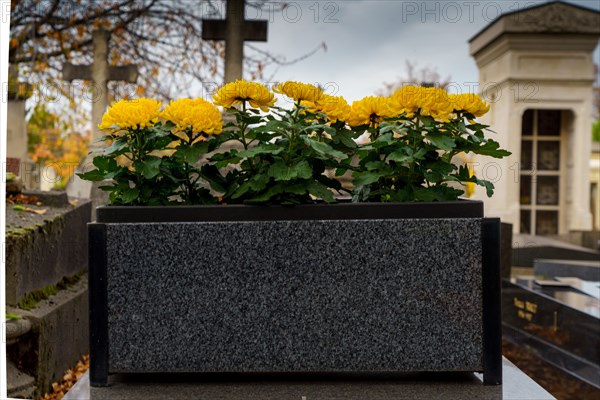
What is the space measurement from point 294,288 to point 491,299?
57cm

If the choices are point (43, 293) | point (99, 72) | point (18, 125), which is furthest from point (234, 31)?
point (18, 125)

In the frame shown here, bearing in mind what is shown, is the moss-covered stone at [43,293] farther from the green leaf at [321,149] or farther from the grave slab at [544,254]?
the grave slab at [544,254]

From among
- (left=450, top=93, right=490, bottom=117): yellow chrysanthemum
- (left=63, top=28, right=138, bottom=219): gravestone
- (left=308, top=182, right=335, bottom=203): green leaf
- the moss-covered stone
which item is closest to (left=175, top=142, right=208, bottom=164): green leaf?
(left=308, top=182, right=335, bottom=203): green leaf

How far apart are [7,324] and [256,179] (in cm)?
199

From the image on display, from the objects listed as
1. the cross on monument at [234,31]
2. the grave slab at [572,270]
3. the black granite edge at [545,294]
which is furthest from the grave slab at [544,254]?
the cross on monument at [234,31]

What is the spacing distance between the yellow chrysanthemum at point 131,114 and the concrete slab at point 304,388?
77 cm

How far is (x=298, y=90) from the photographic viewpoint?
1.83m

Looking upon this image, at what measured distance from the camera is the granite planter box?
67.4 inches

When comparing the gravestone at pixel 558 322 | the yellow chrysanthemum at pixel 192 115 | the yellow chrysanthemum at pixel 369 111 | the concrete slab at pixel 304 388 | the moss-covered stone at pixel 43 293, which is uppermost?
the yellow chrysanthemum at pixel 369 111

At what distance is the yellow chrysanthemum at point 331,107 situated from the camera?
194 cm

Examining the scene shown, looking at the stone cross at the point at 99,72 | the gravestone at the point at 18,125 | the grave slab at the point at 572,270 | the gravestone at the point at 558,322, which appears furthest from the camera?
the grave slab at the point at 572,270

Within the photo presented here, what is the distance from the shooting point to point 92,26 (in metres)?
7.37

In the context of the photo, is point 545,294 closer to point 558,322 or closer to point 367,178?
point 558,322

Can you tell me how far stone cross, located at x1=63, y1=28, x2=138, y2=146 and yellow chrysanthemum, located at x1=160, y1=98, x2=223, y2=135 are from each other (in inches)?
190
